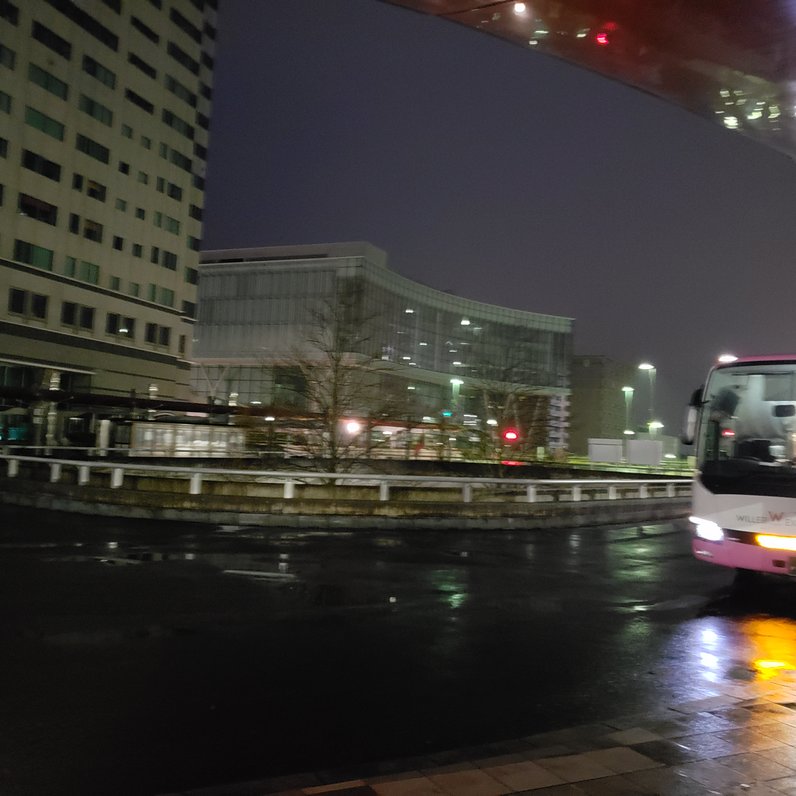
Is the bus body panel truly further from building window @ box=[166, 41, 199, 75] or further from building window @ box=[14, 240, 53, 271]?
building window @ box=[166, 41, 199, 75]

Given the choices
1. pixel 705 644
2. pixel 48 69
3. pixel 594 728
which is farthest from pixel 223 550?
pixel 48 69

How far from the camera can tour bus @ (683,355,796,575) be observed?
32.7ft

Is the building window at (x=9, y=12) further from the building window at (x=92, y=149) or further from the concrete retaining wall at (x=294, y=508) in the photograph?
the concrete retaining wall at (x=294, y=508)

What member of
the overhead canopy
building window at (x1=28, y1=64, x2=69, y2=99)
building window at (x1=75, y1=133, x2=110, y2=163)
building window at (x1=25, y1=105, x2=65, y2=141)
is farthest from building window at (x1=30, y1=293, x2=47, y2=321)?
the overhead canopy

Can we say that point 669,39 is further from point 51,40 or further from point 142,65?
point 142,65

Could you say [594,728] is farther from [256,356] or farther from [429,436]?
[256,356]

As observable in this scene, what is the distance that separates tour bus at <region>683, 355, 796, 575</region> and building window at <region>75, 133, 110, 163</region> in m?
55.1

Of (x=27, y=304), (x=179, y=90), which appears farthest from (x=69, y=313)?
(x=179, y=90)

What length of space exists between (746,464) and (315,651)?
6.92 metres

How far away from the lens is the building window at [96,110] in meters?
55.4

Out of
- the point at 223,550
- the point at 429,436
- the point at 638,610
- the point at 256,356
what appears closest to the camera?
the point at 638,610

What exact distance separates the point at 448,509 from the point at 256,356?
67.3m

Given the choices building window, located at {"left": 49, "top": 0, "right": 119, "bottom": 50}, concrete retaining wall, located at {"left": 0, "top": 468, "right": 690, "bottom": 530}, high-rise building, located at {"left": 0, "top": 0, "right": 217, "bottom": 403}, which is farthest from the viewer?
building window, located at {"left": 49, "top": 0, "right": 119, "bottom": 50}

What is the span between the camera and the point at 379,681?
6.08 metres
